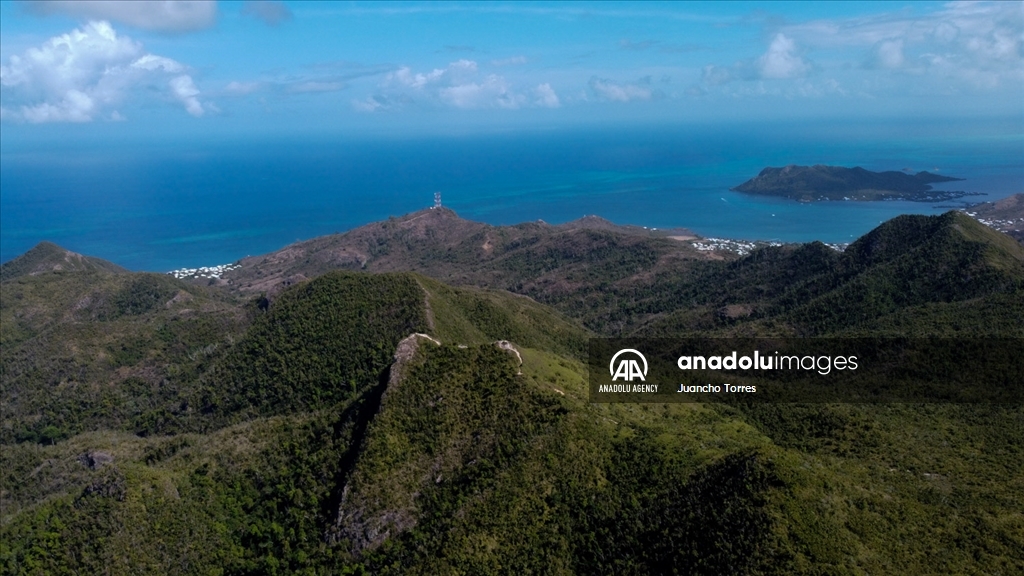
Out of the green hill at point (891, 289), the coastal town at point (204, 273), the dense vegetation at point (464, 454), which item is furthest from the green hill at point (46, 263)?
the green hill at point (891, 289)

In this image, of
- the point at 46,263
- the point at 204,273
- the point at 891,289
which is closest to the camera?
the point at 891,289

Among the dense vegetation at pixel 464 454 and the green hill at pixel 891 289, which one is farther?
the green hill at pixel 891 289

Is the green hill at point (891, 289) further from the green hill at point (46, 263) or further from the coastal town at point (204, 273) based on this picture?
the green hill at point (46, 263)

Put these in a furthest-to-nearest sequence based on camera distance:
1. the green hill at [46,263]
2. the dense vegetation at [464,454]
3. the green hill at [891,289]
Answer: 1. the green hill at [46,263]
2. the green hill at [891,289]
3. the dense vegetation at [464,454]

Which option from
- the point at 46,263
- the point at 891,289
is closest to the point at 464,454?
the point at 891,289

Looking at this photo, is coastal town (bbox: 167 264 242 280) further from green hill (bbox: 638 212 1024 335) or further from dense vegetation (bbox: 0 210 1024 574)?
green hill (bbox: 638 212 1024 335)

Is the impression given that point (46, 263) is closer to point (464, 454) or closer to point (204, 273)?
point (204, 273)

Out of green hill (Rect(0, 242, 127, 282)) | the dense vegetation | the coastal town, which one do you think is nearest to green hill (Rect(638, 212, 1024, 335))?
the dense vegetation

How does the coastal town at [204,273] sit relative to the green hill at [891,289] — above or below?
below

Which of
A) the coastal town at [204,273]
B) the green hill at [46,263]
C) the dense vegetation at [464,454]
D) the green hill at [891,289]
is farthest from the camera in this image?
the coastal town at [204,273]
